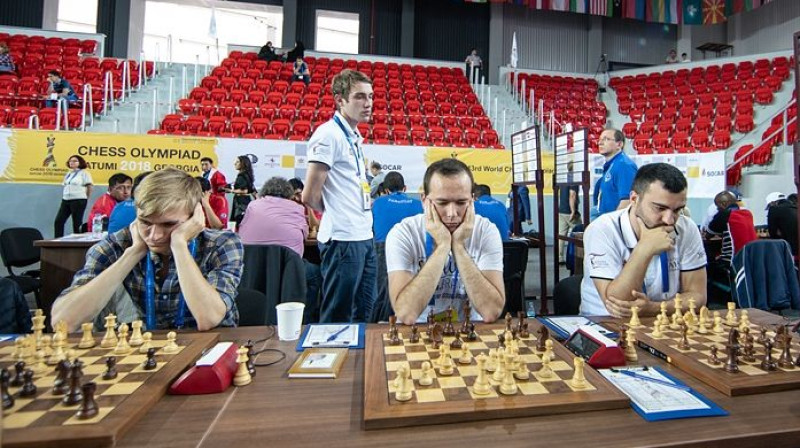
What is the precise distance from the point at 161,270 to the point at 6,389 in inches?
30.3

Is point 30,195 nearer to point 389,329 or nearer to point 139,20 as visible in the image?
point 389,329

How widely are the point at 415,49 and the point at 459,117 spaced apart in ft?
20.8

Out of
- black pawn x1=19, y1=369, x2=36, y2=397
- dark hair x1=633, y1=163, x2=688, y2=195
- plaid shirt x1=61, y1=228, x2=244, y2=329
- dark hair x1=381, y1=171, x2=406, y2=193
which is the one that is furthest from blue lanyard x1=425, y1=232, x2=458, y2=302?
dark hair x1=381, y1=171, x2=406, y2=193

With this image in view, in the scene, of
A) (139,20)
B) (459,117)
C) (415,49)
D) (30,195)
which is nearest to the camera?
(30,195)

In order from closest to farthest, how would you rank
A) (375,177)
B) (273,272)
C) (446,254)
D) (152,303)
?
(152,303) → (446,254) → (273,272) → (375,177)

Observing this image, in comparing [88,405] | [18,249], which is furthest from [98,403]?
[18,249]

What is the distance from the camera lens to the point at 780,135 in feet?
30.1

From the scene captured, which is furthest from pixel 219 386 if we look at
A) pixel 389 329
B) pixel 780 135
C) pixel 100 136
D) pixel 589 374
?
pixel 780 135

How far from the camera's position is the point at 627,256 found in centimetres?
197

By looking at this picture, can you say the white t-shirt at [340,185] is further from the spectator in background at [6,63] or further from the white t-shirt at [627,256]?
the spectator in background at [6,63]

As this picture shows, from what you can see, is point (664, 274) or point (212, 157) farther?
point (212, 157)

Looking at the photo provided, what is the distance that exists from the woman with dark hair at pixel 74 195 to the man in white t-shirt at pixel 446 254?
6.10 metres

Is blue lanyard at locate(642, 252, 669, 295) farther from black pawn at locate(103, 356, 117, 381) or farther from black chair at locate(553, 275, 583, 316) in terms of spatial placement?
black pawn at locate(103, 356, 117, 381)

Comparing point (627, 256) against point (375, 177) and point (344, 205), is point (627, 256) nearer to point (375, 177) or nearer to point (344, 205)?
point (344, 205)
